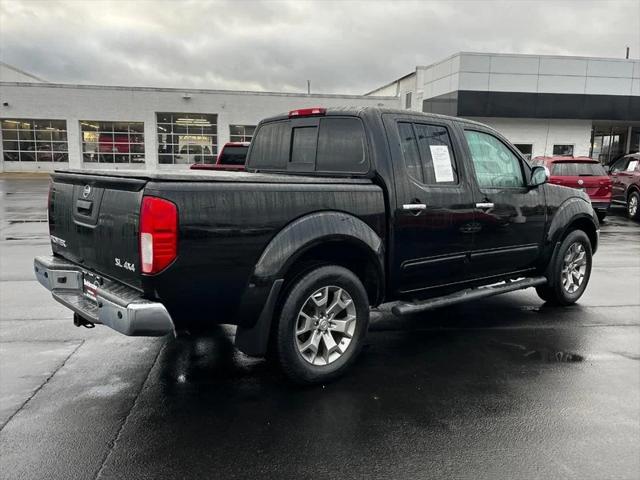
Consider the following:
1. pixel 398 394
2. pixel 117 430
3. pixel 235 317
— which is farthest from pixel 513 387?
pixel 117 430

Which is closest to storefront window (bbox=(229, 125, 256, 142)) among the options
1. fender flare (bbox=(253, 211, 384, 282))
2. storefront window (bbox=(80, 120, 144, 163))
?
storefront window (bbox=(80, 120, 144, 163))

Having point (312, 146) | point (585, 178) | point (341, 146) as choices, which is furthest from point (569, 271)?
point (585, 178)

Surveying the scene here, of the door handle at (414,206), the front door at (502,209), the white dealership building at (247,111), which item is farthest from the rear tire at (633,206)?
the white dealership building at (247,111)

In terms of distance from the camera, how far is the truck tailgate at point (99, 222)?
319cm

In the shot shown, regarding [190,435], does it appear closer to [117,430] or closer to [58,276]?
[117,430]

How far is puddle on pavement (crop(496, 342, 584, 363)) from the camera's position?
178 inches

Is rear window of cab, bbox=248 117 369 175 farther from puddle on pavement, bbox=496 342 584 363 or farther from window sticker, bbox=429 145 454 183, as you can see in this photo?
puddle on pavement, bbox=496 342 584 363

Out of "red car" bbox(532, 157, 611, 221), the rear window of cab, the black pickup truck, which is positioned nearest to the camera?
the black pickup truck

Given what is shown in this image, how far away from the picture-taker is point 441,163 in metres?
4.65

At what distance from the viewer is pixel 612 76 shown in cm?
2870

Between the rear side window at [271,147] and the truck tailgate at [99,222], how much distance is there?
6.06 feet

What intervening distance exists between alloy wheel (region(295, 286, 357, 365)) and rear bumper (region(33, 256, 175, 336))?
1.06m

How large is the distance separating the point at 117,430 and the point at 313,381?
4.43 feet

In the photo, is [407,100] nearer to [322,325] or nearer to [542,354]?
Result: [542,354]
